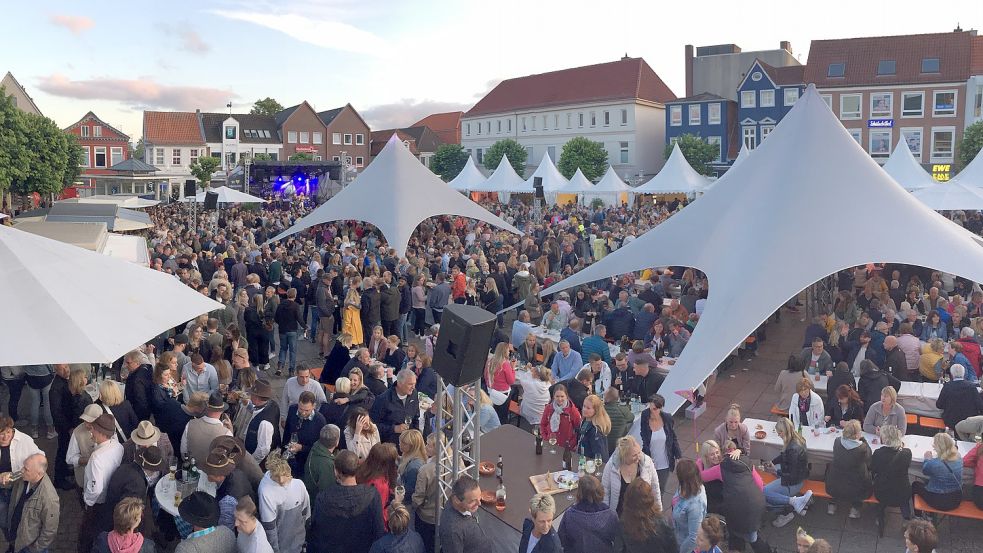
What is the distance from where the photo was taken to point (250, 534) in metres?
4.41

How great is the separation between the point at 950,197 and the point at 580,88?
46.9 meters

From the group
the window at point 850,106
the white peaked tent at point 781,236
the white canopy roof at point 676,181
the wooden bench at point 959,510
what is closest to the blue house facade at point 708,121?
A: the window at point 850,106

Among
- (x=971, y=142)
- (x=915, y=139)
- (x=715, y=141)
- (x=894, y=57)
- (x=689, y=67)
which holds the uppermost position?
(x=689, y=67)

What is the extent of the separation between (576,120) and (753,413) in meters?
55.4

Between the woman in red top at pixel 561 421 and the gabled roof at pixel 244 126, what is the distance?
67114 millimetres

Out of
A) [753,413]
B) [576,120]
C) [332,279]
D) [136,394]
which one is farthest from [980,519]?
[576,120]

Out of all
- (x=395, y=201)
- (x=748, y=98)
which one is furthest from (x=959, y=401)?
(x=748, y=98)

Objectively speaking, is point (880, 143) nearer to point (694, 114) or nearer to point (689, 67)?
point (694, 114)

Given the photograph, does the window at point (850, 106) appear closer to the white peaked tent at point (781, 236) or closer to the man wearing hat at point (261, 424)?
the white peaked tent at point (781, 236)

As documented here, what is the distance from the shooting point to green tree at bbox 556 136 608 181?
174 ft

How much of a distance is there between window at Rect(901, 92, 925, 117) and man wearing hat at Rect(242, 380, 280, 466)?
48905 mm

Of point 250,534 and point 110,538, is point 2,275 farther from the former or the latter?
point 250,534

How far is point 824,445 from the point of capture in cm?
691

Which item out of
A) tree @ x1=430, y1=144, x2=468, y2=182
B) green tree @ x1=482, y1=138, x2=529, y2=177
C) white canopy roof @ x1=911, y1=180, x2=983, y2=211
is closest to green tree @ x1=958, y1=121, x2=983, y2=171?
white canopy roof @ x1=911, y1=180, x2=983, y2=211
